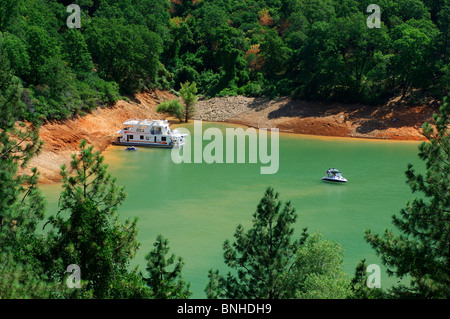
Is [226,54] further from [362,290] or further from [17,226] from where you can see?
[362,290]

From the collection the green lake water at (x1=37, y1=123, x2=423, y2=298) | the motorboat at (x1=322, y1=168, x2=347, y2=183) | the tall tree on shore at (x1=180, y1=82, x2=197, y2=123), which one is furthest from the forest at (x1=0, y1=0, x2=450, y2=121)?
the motorboat at (x1=322, y1=168, x2=347, y2=183)

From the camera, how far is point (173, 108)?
5538cm

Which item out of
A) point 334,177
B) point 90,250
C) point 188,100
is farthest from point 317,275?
point 188,100

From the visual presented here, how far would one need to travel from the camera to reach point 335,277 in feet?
51.4

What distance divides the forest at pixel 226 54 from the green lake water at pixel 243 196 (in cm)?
894

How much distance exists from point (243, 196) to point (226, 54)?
3708cm

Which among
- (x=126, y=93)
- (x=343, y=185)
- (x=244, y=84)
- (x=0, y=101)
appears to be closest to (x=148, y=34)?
(x=126, y=93)

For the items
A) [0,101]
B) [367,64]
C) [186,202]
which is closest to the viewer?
[0,101]

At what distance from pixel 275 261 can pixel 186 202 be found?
614 inches

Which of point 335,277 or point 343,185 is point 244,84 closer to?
point 343,185

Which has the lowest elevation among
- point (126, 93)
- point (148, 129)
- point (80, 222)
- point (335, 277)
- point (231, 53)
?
point (335, 277)

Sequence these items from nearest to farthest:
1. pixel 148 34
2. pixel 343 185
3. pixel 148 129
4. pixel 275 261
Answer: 1. pixel 275 261
2. pixel 343 185
3. pixel 148 129
4. pixel 148 34

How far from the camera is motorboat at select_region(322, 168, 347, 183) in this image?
3297 centimetres

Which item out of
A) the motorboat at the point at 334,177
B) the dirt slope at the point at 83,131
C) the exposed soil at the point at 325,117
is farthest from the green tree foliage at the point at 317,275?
the exposed soil at the point at 325,117
